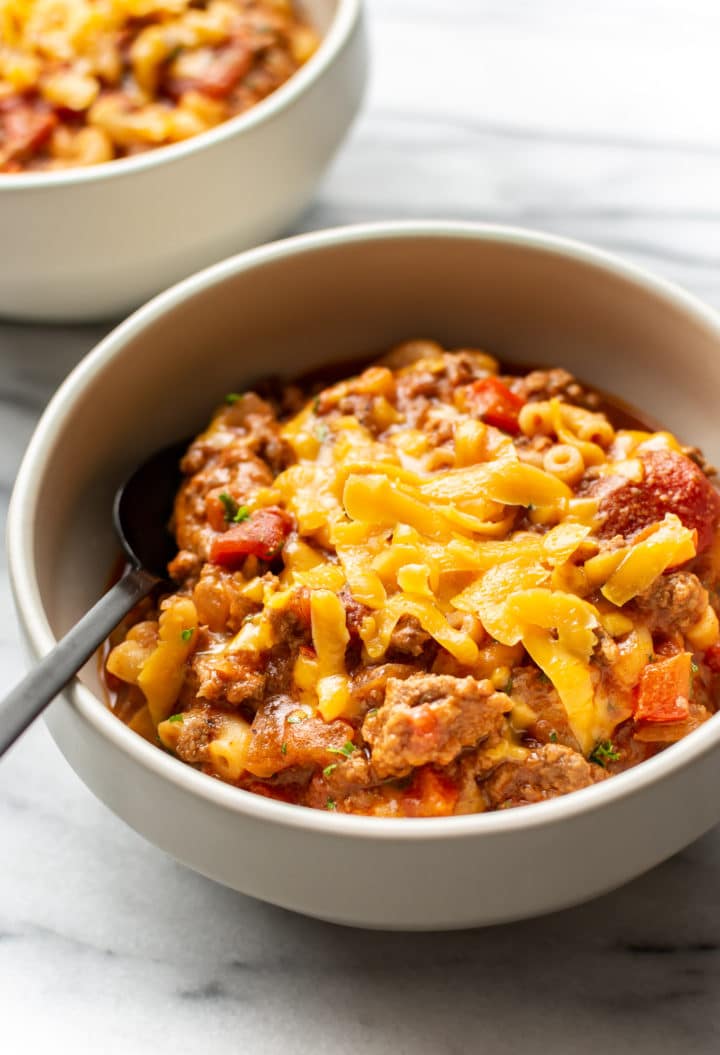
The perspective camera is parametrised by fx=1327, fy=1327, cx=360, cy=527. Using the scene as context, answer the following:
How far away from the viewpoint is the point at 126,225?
3488 mm

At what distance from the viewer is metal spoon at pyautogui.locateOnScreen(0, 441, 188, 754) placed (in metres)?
2.37

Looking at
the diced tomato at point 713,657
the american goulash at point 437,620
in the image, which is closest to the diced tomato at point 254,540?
the american goulash at point 437,620

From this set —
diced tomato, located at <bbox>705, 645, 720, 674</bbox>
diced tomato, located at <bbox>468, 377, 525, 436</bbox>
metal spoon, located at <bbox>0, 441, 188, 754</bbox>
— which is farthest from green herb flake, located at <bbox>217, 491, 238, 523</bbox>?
diced tomato, located at <bbox>705, 645, 720, 674</bbox>

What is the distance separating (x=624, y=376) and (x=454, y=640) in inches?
43.9

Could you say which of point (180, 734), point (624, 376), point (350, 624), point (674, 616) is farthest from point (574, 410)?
point (180, 734)

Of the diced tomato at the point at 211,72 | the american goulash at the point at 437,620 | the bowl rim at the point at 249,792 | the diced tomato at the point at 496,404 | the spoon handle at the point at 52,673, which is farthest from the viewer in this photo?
the diced tomato at the point at 211,72

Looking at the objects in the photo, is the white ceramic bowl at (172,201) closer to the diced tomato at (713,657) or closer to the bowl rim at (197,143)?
the bowl rim at (197,143)

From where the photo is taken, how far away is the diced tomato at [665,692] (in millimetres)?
2533

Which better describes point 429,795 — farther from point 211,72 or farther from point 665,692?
point 211,72

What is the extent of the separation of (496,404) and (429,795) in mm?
991

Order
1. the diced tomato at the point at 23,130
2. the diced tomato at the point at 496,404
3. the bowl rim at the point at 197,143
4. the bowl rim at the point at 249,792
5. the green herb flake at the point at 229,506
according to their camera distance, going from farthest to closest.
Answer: the diced tomato at the point at 23,130 → the bowl rim at the point at 197,143 → the diced tomato at the point at 496,404 → the green herb flake at the point at 229,506 → the bowl rim at the point at 249,792

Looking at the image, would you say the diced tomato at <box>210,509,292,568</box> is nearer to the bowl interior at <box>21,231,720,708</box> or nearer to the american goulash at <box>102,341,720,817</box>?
the american goulash at <box>102,341,720,817</box>

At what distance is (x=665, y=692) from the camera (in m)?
2.54

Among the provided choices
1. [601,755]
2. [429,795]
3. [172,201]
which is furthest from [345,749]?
[172,201]
